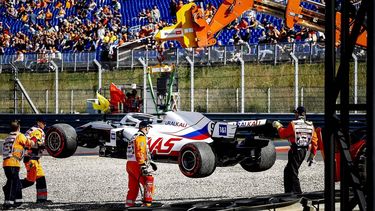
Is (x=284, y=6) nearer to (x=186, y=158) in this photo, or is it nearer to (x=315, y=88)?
(x=186, y=158)

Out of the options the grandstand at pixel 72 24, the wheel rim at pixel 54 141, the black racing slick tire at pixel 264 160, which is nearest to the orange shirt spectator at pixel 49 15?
the grandstand at pixel 72 24

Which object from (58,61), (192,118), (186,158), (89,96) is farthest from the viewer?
(58,61)

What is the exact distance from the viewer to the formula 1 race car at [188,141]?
12.9 meters

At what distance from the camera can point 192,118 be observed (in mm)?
13922

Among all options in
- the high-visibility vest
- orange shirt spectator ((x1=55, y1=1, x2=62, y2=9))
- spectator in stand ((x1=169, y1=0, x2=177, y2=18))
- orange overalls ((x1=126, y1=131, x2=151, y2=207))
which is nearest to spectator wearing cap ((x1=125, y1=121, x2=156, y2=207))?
orange overalls ((x1=126, y1=131, x2=151, y2=207))

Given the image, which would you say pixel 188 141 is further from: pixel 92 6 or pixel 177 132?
pixel 92 6

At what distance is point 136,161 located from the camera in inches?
453

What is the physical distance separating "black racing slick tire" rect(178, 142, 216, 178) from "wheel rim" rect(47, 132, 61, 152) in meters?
2.60

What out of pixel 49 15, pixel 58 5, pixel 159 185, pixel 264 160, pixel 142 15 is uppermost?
pixel 58 5

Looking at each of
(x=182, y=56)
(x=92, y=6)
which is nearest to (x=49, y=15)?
(x=92, y=6)

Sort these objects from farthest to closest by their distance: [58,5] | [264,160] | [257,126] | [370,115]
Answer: [58,5]
[264,160]
[257,126]
[370,115]

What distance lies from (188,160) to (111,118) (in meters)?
12.6

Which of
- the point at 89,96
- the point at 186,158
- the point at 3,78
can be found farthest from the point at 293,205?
the point at 3,78

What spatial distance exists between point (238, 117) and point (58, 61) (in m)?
8.99
